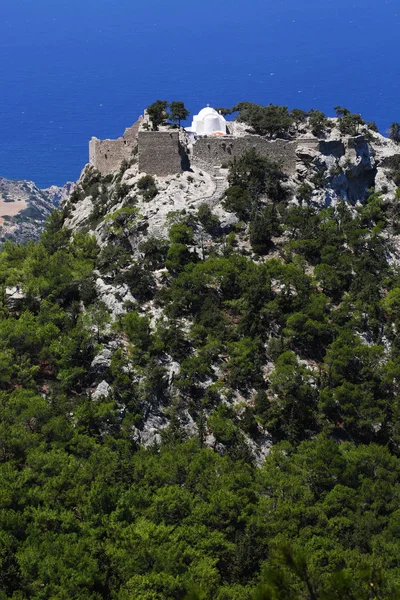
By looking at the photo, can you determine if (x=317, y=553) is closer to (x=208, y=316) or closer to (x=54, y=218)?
(x=208, y=316)

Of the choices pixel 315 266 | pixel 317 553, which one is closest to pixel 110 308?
pixel 315 266

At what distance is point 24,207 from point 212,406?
361 feet

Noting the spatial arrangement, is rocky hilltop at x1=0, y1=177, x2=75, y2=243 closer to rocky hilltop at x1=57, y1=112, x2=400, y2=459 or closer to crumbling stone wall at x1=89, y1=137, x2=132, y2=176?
crumbling stone wall at x1=89, y1=137, x2=132, y2=176

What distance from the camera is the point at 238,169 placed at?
56094 mm

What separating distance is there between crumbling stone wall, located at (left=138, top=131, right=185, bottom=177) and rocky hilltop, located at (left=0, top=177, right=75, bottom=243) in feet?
225

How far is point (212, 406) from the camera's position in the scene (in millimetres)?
42406

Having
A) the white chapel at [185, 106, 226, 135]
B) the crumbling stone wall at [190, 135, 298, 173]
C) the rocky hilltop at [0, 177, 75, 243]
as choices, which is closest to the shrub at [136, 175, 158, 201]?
the crumbling stone wall at [190, 135, 298, 173]

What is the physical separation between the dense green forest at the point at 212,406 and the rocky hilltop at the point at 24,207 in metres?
71.1

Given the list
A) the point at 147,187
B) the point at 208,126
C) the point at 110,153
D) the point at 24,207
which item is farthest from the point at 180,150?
the point at 24,207

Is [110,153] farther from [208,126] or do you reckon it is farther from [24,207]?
[24,207]

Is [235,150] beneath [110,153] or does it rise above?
beneath

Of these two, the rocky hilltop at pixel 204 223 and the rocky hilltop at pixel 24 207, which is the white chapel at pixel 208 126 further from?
the rocky hilltop at pixel 24 207

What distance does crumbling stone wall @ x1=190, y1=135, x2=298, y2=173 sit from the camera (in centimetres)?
5775

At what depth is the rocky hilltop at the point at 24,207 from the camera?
129125 millimetres
